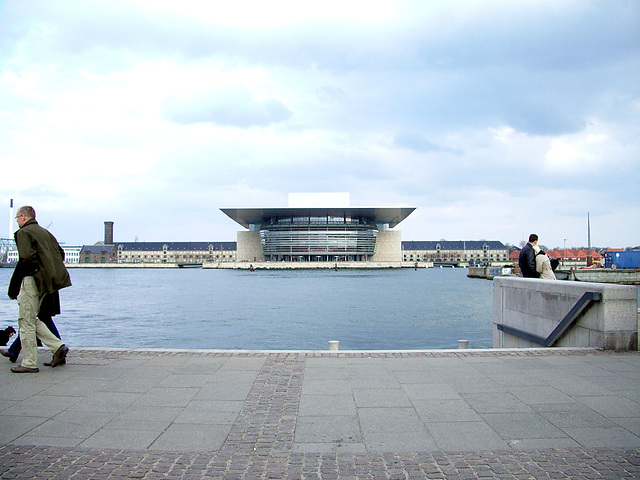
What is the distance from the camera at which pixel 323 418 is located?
4.72m

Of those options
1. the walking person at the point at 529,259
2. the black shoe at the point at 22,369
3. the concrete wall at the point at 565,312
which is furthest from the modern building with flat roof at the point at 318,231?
the black shoe at the point at 22,369

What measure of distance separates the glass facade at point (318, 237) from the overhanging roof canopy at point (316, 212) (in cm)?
180

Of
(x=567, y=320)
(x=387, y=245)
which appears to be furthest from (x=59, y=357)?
(x=387, y=245)

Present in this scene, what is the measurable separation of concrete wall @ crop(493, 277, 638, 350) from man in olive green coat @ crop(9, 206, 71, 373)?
750 cm

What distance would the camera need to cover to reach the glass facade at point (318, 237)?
402 feet

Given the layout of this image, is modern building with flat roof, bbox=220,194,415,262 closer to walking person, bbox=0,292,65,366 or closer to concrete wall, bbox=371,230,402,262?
concrete wall, bbox=371,230,402,262

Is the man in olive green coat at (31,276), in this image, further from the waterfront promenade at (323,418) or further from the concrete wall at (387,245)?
the concrete wall at (387,245)

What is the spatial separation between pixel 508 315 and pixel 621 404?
19.9 ft

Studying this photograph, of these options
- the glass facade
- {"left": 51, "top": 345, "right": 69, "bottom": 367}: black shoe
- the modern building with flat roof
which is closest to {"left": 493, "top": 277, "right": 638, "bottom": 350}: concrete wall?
{"left": 51, "top": 345, "right": 69, "bottom": 367}: black shoe

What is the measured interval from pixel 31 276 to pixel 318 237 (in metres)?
116

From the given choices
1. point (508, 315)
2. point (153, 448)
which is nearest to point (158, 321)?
point (508, 315)

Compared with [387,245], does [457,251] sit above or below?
below

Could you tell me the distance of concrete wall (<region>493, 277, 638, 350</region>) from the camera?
→ 7734 mm

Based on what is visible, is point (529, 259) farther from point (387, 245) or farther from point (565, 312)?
point (387, 245)
